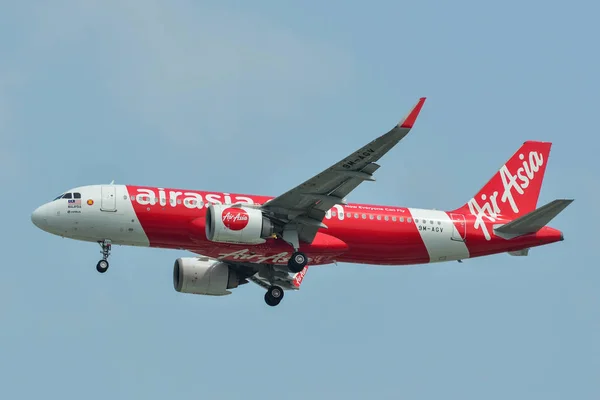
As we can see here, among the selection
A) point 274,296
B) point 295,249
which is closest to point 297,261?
point 295,249

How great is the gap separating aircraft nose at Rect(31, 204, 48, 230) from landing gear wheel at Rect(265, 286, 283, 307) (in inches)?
476

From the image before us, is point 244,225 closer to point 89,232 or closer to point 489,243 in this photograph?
point 89,232

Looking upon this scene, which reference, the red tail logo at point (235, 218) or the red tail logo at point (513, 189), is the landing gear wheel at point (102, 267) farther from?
the red tail logo at point (513, 189)

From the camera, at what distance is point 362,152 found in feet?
172

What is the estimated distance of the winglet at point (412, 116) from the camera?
4966 cm

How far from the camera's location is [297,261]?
57656 millimetres

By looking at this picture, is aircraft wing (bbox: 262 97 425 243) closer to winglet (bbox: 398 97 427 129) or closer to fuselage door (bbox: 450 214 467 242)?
winglet (bbox: 398 97 427 129)

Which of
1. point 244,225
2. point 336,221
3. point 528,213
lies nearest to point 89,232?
point 244,225

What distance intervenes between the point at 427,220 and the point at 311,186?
762 centimetres

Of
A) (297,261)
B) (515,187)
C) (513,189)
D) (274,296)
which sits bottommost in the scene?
(274,296)

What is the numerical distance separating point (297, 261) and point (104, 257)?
871 centimetres

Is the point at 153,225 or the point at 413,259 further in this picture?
the point at 413,259

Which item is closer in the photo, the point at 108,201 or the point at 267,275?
the point at 108,201

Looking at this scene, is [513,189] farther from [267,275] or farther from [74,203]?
[74,203]
